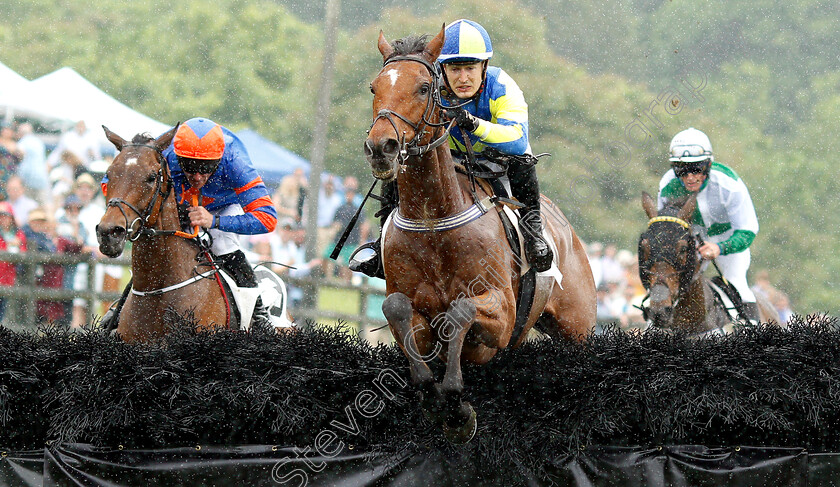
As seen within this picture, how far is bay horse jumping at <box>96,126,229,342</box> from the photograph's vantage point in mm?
4504

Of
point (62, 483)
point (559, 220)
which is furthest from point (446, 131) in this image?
point (62, 483)

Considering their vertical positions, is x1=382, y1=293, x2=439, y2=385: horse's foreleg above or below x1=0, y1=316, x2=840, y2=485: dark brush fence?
above

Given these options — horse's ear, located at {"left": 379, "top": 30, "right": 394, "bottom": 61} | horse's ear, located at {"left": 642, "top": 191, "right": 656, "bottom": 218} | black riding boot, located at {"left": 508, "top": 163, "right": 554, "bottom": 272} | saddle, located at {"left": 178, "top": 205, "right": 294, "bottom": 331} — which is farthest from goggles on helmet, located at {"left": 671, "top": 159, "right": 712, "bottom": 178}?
horse's ear, located at {"left": 379, "top": 30, "right": 394, "bottom": 61}

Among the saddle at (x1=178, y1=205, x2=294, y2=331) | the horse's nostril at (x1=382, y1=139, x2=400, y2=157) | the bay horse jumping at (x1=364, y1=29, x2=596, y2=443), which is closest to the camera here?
the horse's nostril at (x1=382, y1=139, x2=400, y2=157)

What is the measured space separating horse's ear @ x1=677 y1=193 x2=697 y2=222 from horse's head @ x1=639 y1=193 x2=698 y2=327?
1cm

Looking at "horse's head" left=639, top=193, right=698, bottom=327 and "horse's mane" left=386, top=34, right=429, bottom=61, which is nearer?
"horse's mane" left=386, top=34, right=429, bottom=61

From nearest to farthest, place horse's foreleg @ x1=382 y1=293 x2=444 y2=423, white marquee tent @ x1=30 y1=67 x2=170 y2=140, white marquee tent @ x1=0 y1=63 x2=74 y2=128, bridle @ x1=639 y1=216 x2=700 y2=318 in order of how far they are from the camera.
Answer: horse's foreleg @ x1=382 y1=293 x2=444 y2=423 → bridle @ x1=639 y1=216 x2=700 y2=318 → white marquee tent @ x1=0 y1=63 x2=74 y2=128 → white marquee tent @ x1=30 y1=67 x2=170 y2=140

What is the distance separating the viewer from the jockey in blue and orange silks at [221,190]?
4840 millimetres

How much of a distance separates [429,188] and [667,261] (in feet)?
8.91

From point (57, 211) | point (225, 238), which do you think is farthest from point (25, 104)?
point (225, 238)

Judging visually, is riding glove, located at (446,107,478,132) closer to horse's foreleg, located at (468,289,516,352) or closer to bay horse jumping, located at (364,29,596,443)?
bay horse jumping, located at (364,29,596,443)

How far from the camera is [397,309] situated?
12.4 feet

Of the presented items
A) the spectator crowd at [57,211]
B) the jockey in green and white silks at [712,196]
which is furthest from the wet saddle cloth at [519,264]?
the spectator crowd at [57,211]

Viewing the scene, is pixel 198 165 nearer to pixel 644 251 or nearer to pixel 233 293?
pixel 233 293
